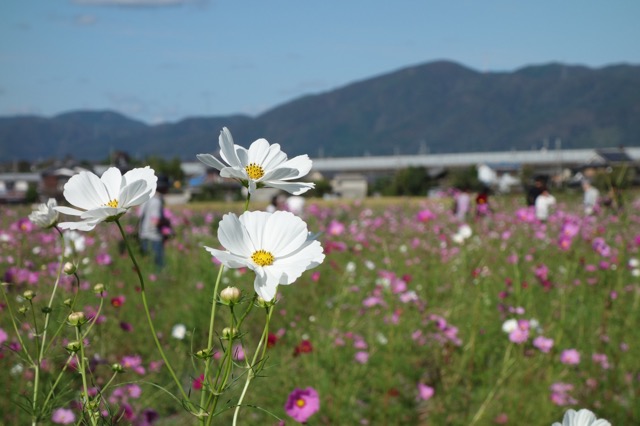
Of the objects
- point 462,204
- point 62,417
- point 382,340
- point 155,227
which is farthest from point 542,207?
point 62,417

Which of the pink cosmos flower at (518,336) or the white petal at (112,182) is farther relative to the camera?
the pink cosmos flower at (518,336)

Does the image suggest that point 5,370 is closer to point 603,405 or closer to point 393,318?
point 393,318

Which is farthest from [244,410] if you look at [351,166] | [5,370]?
[351,166]

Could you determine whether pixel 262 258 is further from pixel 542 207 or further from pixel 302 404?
pixel 542 207

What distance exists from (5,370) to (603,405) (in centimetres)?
249

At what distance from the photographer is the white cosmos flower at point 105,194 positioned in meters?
0.81

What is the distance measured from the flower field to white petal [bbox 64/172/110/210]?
0.18 metres

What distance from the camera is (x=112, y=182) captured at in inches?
35.9

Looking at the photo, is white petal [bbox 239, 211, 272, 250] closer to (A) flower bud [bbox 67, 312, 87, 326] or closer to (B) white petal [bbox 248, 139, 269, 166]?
(B) white petal [bbox 248, 139, 269, 166]

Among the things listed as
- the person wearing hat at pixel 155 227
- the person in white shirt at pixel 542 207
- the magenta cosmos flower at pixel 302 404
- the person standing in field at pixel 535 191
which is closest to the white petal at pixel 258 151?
the magenta cosmos flower at pixel 302 404

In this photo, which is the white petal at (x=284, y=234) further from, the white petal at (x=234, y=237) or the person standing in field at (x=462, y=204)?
the person standing in field at (x=462, y=204)

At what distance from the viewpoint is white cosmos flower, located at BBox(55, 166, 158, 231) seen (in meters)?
0.81

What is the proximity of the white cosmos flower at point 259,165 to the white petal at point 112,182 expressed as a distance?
116 millimetres

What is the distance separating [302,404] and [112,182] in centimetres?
125
